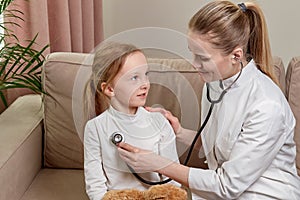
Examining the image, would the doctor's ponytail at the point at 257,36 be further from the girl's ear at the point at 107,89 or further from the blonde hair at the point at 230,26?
the girl's ear at the point at 107,89

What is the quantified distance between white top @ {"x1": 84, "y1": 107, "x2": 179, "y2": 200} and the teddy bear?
0.11 ft

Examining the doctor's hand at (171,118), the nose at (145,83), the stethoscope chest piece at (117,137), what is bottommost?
the stethoscope chest piece at (117,137)

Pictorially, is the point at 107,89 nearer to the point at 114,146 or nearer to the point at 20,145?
the point at 114,146

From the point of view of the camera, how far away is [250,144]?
156 cm

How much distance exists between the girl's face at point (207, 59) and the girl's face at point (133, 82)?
143 millimetres

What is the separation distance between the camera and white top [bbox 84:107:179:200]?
147 cm

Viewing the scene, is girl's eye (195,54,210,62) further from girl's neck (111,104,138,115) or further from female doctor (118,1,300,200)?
girl's neck (111,104,138,115)

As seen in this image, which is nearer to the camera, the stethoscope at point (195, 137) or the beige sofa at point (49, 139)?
the stethoscope at point (195, 137)

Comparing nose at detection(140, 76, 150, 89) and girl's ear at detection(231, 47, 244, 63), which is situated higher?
girl's ear at detection(231, 47, 244, 63)

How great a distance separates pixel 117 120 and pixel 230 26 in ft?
1.27

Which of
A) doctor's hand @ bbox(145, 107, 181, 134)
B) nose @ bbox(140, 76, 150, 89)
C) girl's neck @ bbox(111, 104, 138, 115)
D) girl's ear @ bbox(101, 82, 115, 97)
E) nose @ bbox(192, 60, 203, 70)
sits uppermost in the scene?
nose @ bbox(192, 60, 203, 70)

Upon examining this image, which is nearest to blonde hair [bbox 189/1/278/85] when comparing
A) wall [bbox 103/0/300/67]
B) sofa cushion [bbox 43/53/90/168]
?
sofa cushion [bbox 43/53/90/168]

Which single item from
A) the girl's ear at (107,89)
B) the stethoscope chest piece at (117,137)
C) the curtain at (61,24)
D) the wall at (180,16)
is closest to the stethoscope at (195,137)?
the stethoscope chest piece at (117,137)

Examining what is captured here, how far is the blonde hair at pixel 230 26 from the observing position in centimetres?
154
